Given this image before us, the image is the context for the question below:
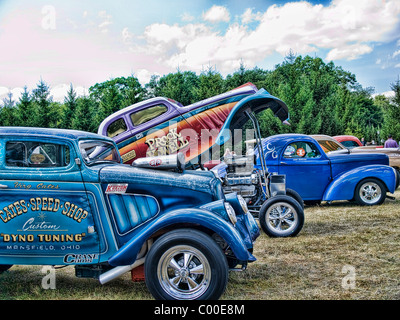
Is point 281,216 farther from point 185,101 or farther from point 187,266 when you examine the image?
point 185,101

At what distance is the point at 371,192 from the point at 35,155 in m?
8.37

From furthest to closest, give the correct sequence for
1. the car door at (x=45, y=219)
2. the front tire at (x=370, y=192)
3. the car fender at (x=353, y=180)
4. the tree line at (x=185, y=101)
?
1. the tree line at (x=185, y=101)
2. the front tire at (x=370, y=192)
3. the car fender at (x=353, y=180)
4. the car door at (x=45, y=219)

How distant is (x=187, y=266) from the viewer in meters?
3.65

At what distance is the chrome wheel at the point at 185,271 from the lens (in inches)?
143

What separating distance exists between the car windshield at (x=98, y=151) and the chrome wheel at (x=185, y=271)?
4.46 ft

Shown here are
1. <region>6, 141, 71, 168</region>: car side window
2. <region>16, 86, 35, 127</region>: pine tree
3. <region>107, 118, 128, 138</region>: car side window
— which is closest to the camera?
<region>6, 141, 71, 168</region>: car side window

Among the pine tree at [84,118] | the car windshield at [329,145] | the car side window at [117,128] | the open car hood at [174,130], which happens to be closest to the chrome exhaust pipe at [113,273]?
the open car hood at [174,130]

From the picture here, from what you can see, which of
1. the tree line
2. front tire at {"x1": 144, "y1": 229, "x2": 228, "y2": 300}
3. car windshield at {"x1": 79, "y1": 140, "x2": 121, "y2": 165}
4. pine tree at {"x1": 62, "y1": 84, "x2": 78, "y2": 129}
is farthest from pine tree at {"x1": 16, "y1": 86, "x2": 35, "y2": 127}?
front tire at {"x1": 144, "y1": 229, "x2": 228, "y2": 300}

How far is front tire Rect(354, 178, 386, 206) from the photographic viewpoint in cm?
967

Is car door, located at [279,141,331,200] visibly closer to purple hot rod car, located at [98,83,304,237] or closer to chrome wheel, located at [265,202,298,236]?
purple hot rod car, located at [98,83,304,237]

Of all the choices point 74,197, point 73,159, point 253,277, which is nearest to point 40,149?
point 73,159

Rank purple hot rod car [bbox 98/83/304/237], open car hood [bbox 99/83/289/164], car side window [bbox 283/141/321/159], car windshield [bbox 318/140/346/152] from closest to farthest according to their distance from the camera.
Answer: purple hot rod car [bbox 98/83/304/237]
open car hood [bbox 99/83/289/164]
car side window [bbox 283/141/321/159]
car windshield [bbox 318/140/346/152]

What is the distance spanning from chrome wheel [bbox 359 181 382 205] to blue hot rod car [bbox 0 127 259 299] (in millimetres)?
6715

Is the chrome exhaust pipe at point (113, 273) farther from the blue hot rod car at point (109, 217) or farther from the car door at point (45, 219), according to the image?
the car door at point (45, 219)
